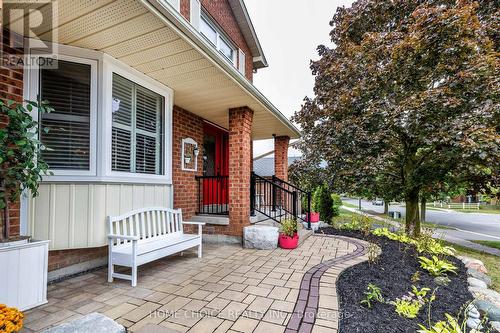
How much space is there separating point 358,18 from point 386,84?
290cm

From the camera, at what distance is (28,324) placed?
2.16 m

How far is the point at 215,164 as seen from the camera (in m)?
7.28

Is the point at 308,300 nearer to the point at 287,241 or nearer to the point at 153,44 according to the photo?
the point at 287,241

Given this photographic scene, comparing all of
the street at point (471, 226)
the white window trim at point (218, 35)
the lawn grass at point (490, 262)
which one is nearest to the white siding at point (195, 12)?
the white window trim at point (218, 35)

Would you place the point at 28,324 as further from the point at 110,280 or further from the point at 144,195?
the point at 144,195

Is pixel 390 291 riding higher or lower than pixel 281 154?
lower

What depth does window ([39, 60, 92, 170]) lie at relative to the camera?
3061 mm

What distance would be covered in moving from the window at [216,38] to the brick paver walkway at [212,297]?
5.92 meters

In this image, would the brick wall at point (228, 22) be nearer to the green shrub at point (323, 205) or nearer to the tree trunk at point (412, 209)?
the green shrub at point (323, 205)

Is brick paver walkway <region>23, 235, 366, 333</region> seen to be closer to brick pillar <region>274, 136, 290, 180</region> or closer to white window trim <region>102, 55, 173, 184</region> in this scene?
white window trim <region>102, 55, 173, 184</region>

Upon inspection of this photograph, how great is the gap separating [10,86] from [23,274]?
1.98 meters

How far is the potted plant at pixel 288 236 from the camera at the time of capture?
4836 millimetres

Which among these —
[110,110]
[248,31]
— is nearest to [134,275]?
[110,110]

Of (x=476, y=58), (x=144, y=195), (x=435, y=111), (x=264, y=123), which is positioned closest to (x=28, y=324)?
(x=144, y=195)
